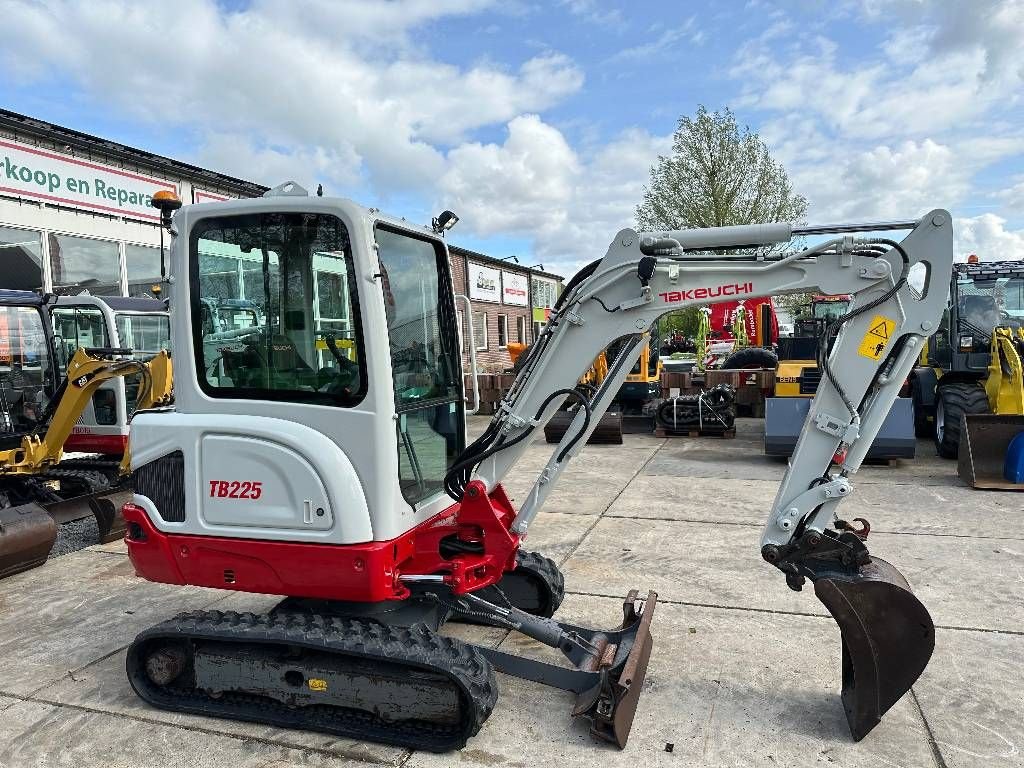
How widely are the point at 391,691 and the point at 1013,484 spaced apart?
301 inches

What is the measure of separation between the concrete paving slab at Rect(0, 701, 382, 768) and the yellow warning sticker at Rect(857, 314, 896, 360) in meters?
2.97

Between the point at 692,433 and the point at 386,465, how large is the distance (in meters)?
10.2

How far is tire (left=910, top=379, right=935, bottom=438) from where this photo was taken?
1139 cm

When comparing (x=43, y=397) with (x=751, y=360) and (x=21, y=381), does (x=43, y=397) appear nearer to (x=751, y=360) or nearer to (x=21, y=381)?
(x=21, y=381)

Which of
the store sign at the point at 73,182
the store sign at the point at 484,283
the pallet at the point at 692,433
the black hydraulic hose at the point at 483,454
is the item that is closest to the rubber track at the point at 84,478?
the store sign at the point at 73,182

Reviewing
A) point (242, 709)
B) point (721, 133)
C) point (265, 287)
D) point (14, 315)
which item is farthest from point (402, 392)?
Result: point (721, 133)

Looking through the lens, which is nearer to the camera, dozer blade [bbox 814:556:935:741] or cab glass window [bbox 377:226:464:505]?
dozer blade [bbox 814:556:935:741]

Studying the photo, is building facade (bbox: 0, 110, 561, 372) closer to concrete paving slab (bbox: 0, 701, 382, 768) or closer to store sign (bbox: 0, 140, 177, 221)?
store sign (bbox: 0, 140, 177, 221)

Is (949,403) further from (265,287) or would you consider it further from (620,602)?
(265,287)

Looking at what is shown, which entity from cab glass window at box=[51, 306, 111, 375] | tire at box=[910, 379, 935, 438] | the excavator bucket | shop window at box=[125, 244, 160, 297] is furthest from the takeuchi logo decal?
shop window at box=[125, 244, 160, 297]

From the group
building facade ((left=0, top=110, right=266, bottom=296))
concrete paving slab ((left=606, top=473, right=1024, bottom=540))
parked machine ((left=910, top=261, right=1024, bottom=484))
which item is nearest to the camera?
concrete paving slab ((left=606, top=473, right=1024, bottom=540))

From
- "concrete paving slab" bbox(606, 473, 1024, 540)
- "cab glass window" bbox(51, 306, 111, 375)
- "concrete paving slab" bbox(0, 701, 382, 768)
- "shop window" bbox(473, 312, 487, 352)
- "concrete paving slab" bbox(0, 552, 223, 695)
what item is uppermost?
"shop window" bbox(473, 312, 487, 352)

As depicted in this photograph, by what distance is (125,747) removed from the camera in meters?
3.53

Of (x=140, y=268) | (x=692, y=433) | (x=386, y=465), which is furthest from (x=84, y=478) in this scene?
(x=692, y=433)
